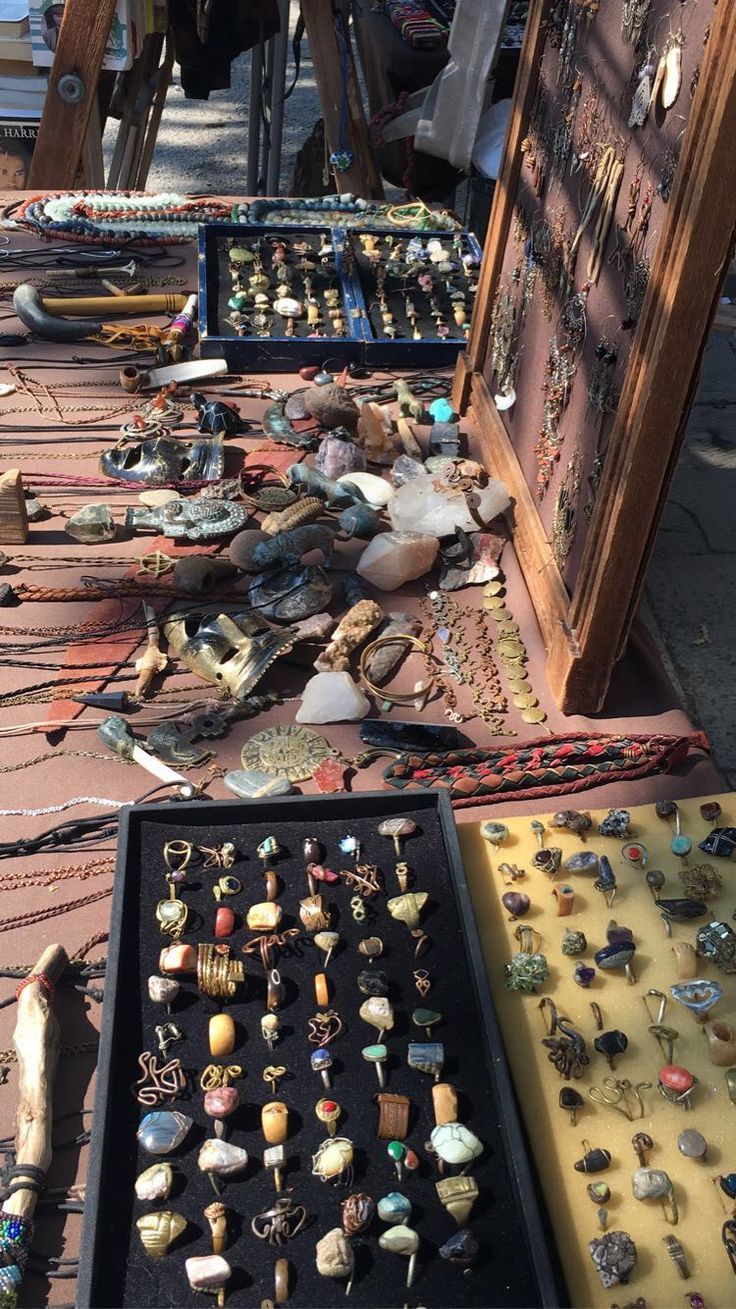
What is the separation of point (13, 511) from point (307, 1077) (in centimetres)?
154

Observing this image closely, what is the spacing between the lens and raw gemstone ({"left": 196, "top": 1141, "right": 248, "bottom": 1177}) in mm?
1384

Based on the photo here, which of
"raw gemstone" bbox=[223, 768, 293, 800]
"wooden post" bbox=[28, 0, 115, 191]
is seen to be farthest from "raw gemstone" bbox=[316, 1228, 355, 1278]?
"wooden post" bbox=[28, 0, 115, 191]

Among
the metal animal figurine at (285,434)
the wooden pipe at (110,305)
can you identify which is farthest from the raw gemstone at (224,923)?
the wooden pipe at (110,305)

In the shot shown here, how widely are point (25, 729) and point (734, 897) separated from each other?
4.33ft

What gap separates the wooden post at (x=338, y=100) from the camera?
4.44m

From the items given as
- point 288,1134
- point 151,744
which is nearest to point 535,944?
point 288,1134

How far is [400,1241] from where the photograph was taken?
4.29 ft

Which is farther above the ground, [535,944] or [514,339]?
[514,339]

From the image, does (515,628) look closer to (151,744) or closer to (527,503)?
(527,503)

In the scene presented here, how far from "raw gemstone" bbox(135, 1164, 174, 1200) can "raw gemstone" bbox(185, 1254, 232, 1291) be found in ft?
0.30

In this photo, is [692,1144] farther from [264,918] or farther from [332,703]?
[332,703]

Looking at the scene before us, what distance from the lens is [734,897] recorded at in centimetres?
174

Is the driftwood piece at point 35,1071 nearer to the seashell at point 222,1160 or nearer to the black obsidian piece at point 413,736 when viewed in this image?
the seashell at point 222,1160

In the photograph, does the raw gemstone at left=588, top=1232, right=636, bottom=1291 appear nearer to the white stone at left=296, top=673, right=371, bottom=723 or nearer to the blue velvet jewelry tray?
the white stone at left=296, top=673, right=371, bottom=723
